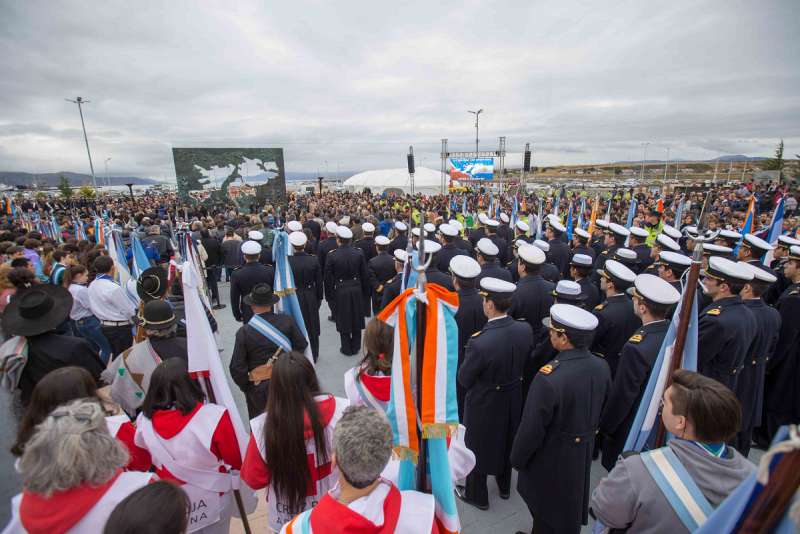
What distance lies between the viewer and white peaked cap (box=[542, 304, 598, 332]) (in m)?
2.73

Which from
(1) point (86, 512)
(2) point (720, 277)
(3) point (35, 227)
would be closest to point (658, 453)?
(1) point (86, 512)

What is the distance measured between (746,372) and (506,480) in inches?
112

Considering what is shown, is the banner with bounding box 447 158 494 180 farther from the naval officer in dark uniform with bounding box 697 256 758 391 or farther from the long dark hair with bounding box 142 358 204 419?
the long dark hair with bounding box 142 358 204 419

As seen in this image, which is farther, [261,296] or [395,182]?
[395,182]

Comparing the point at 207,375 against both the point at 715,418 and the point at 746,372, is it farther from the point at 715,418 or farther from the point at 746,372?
the point at 746,372

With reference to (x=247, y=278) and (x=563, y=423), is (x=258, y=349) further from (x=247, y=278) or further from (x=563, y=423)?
(x=563, y=423)

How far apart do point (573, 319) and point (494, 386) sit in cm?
106

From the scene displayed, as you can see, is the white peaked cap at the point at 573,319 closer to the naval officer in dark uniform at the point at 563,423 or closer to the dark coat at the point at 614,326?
the naval officer in dark uniform at the point at 563,423

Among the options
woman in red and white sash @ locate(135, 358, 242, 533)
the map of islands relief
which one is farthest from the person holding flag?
the map of islands relief

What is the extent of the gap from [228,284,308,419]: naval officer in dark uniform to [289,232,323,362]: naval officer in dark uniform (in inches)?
109

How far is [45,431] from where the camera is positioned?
1665 millimetres

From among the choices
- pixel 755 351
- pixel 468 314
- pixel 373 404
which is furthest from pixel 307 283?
pixel 755 351

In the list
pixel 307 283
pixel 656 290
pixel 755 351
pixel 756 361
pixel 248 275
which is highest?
pixel 656 290

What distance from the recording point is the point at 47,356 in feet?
10.8
